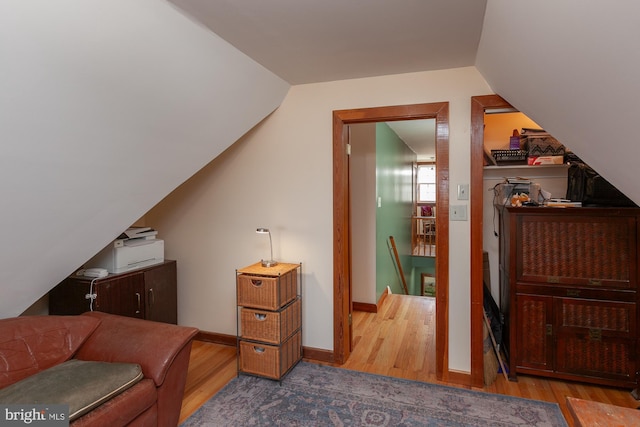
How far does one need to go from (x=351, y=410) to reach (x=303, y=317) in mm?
899

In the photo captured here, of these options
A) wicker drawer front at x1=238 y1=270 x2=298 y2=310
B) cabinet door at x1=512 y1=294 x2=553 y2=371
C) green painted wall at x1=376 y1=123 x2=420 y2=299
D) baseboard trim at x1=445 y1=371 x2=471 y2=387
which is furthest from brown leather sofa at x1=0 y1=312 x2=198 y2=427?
green painted wall at x1=376 y1=123 x2=420 y2=299

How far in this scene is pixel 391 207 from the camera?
5125mm

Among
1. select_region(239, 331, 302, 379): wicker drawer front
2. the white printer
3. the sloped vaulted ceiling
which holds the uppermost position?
the sloped vaulted ceiling

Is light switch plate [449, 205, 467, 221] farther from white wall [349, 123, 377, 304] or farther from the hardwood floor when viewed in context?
white wall [349, 123, 377, 304]

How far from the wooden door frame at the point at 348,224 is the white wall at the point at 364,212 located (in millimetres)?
1159

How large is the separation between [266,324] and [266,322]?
0.02 metres

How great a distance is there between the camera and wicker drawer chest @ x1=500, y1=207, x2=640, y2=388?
2365mm

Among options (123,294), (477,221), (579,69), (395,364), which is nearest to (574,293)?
(477,221)

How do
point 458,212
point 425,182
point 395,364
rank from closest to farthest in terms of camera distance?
point 458,212 → point 395,364 → point 425,182

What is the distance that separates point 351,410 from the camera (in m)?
2.21

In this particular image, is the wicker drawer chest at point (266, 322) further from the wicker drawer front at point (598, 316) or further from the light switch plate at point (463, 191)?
the wicker drawer front at point (598, 316)

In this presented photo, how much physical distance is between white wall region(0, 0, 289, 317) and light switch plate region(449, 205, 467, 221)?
1639mm

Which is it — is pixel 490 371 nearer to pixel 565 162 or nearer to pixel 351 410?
pixel 351 410

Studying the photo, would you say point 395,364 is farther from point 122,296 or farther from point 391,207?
point 391,207
